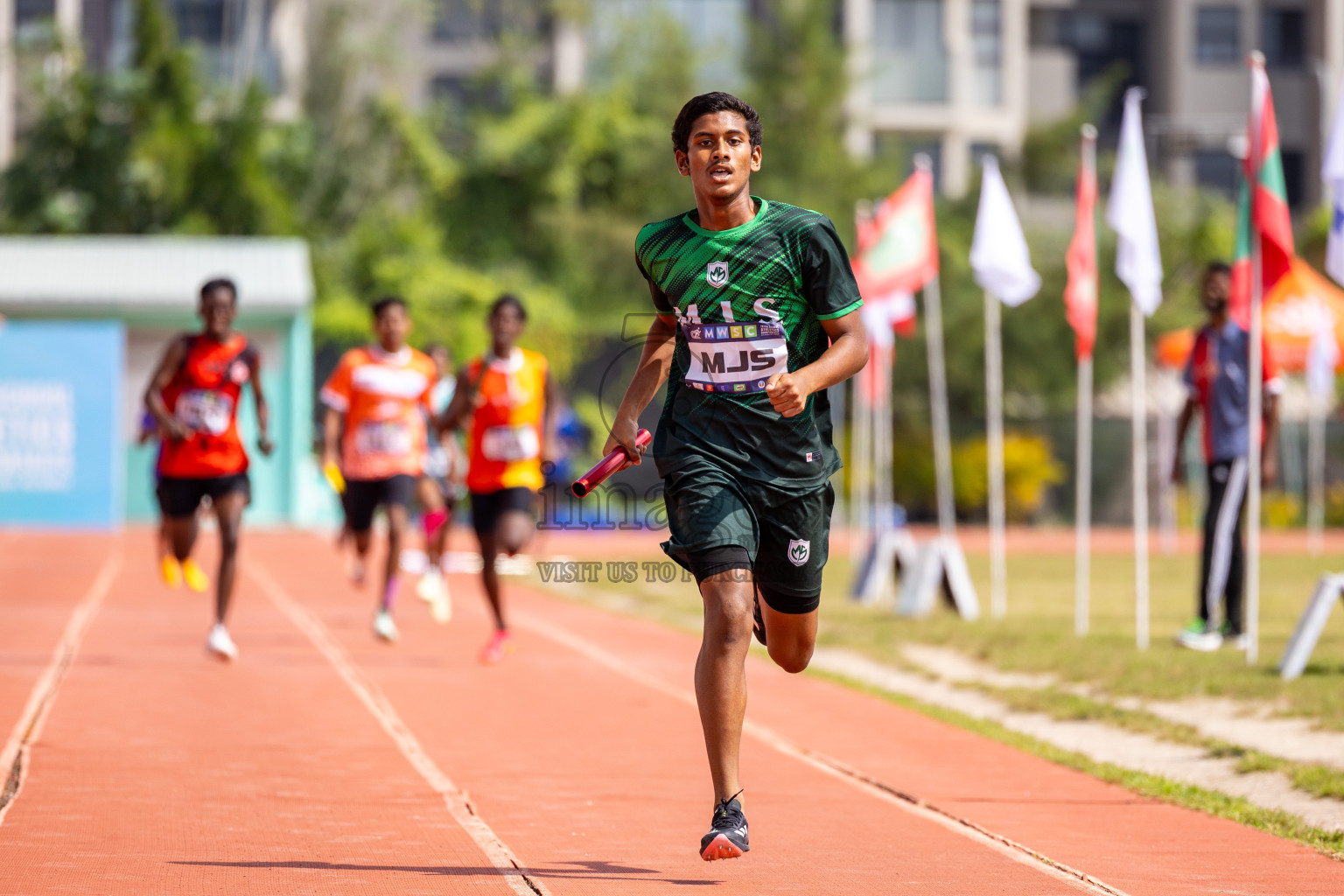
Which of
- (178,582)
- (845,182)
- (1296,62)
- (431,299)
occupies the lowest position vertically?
(178,582)

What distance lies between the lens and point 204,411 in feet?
34.4

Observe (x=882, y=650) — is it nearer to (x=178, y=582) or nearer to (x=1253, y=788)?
(x=1253, y=788)

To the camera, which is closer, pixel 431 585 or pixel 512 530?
pixel 512 530

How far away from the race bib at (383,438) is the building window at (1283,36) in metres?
39.8

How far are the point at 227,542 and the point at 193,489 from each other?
422 millimetres

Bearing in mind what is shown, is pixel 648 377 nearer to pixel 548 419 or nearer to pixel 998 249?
pixel 548 419

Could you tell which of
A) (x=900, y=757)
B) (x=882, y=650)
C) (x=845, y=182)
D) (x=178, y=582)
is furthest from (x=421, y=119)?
(x=900, y=757)

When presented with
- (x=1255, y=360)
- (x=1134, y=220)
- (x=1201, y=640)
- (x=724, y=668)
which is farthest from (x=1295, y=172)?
(x=724, y=668)

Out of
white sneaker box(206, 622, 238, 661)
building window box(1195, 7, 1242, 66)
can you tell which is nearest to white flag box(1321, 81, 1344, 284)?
white sneaker box(206, 622, 238, 661)

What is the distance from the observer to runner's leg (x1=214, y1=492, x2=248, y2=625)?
10430 millimetres

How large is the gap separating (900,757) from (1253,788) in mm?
1456

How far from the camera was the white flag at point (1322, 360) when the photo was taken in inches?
947

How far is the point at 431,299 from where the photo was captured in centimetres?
3616

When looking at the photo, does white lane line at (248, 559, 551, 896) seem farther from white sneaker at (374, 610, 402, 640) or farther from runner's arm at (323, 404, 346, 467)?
runner's arm at (323, 404, 346, 467)
